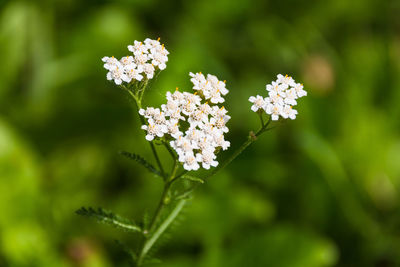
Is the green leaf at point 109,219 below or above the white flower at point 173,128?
below

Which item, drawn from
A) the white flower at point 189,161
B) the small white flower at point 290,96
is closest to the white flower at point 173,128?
the white flower at point 189,161

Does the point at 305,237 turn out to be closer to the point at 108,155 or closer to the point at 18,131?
the point at 108,155

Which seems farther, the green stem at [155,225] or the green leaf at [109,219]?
the green stem at [155,225]

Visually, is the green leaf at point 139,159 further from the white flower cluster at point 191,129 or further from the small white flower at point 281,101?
the small white flower at point 281,101

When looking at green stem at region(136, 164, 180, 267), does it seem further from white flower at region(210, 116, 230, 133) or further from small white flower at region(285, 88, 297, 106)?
small white flower at region(285, 88, 297, 106)

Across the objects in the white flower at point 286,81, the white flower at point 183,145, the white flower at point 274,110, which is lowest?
the white flower at point 183,145

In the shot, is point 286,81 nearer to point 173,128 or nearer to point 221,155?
point 173,128

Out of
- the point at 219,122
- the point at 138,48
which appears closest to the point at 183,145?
the point at 219,122

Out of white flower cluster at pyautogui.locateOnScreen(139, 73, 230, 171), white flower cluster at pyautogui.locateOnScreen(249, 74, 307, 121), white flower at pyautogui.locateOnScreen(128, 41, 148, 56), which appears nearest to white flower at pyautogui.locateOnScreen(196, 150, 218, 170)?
white flower cluster at pyautogui.locateOnScreen(139, 73, 230, 171)

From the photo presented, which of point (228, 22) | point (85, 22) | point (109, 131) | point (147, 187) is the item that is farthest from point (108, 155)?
point (228, 22)
